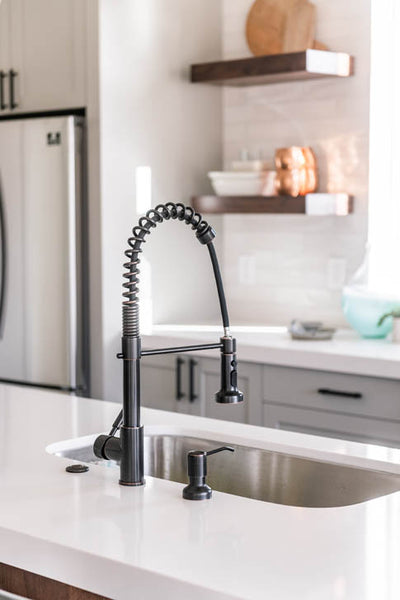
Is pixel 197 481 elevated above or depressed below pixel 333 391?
above

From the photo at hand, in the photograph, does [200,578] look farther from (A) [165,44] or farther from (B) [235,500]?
(A) [165,44]

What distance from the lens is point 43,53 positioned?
412cm

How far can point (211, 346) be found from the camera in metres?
1.88

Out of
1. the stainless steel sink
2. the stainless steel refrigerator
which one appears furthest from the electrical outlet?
the stainless steel sink

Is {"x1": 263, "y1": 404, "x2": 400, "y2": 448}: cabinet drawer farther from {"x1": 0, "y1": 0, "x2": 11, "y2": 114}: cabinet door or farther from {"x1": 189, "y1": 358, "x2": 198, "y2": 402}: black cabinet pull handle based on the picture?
{"x1": 0, "y1": 0, "x2": 11, "y2": 114}: cabinet door

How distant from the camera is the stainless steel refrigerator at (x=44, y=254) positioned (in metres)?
4.02

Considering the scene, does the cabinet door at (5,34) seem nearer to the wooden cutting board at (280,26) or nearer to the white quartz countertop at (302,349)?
the wooden cutting board at (280,26)

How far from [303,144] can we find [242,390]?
4.08 feet

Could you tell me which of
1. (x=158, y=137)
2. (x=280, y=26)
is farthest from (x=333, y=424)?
(x=280, y=26)

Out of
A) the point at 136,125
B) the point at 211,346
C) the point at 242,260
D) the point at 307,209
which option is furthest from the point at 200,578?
the point at 242,260

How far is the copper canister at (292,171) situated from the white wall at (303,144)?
18 cm

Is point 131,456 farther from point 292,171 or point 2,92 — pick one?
point 2,92

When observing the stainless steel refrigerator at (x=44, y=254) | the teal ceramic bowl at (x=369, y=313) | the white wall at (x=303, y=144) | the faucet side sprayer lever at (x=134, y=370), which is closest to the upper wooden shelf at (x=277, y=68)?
the white wall at (x=303, y=144)

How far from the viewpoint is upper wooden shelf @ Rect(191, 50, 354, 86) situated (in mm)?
3928
